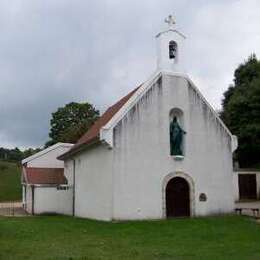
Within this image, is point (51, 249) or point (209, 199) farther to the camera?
point (209, 199)

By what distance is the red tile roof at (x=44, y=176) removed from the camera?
34344 millimetres

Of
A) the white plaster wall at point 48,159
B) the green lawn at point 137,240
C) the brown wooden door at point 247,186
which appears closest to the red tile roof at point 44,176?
the white plaster wall at point 48,159

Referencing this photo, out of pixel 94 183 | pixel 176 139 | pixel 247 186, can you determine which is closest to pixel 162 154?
pixel 176 139

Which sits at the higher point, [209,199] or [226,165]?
[226,165]

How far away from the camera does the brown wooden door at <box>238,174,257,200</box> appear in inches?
1544

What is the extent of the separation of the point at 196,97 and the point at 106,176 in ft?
22.3

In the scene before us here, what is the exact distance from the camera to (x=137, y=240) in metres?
16.4

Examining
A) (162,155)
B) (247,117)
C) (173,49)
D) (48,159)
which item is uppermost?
(173,49)

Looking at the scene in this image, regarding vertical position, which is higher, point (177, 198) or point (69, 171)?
point (69, 171)

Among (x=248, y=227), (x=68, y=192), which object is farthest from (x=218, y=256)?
(x=68, y=192)

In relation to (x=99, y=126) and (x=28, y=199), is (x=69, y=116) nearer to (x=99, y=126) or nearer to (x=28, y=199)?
(x=28, y=199)

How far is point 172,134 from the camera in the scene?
25219 mm

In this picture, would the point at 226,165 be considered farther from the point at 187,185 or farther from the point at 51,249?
the point at 51,249

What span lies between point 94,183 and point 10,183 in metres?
35.3
